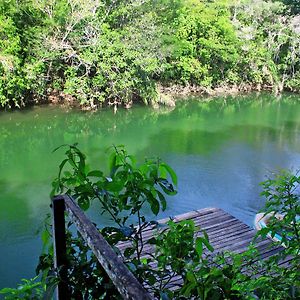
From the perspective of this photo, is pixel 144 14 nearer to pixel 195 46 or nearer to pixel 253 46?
pixel 195 46

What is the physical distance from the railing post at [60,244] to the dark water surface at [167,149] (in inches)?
150

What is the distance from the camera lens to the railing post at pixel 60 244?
1212mm

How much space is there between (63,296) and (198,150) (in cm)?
822

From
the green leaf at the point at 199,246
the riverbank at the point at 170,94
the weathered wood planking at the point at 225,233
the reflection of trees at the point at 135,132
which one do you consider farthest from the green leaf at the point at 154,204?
the riverbank at the point at 170,94

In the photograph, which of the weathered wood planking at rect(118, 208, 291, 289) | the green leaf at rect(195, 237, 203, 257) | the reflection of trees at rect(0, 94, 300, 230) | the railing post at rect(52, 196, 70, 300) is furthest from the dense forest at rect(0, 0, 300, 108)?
the green leaf at rect(195, 237, 203, 257)

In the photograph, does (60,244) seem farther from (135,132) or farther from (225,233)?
(135,132)

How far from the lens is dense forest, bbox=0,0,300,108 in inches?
440

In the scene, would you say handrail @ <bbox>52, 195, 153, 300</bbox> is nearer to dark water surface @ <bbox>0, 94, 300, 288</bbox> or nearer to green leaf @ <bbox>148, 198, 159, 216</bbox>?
green leaf @ <bbox>148, 198, 159, 216</bbox>

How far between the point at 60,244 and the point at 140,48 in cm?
1126

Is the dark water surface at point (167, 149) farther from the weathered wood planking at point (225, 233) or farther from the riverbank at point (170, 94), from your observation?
the weathered wood planking at point (225, 233)

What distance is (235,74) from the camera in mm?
15781

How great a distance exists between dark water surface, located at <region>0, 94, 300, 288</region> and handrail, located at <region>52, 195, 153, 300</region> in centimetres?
382

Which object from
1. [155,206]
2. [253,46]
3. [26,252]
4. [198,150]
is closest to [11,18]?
[198,150]

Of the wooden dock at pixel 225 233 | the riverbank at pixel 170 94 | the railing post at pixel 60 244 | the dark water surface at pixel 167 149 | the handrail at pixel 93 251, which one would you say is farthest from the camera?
the riverbank at pixel 170 94
